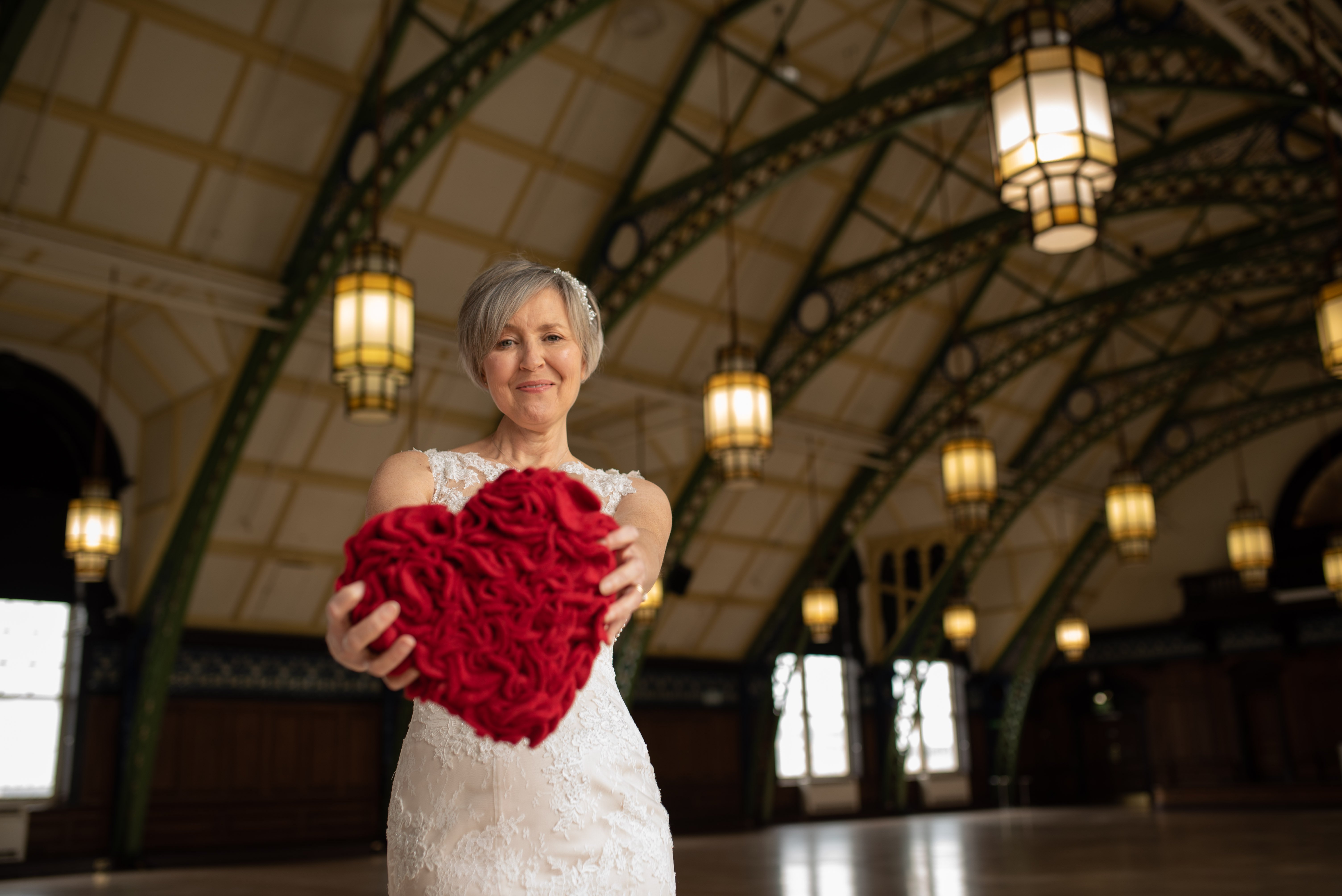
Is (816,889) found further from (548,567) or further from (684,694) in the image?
(684,694)

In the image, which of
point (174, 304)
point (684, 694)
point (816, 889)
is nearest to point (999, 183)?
point (816, 889)

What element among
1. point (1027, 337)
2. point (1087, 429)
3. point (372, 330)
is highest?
point (1027, 337)

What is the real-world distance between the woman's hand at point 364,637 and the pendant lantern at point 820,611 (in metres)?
14.6

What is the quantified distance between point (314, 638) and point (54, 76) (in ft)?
25.6

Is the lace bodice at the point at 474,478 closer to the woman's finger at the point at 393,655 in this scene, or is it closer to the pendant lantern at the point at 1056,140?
the woman's finger at the point at 393,655

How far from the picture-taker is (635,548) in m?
1.62

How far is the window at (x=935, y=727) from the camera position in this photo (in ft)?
73.7

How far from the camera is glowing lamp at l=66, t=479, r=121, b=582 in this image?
9.98m

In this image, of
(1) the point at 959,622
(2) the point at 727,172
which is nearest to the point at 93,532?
(2) the point at 727,172

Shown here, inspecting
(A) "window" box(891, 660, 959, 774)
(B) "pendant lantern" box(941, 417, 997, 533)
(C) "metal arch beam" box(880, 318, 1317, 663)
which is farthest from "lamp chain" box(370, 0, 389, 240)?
(A) "window" box(891, 660, 959, 774)

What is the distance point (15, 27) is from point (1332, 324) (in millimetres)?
8300

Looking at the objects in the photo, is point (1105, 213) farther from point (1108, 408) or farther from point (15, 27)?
point (15, 27)

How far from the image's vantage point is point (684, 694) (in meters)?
18.5

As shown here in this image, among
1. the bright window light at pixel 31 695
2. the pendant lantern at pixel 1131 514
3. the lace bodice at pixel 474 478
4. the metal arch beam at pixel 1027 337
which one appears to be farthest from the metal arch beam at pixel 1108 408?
the lace bodice at pixel 474 478
